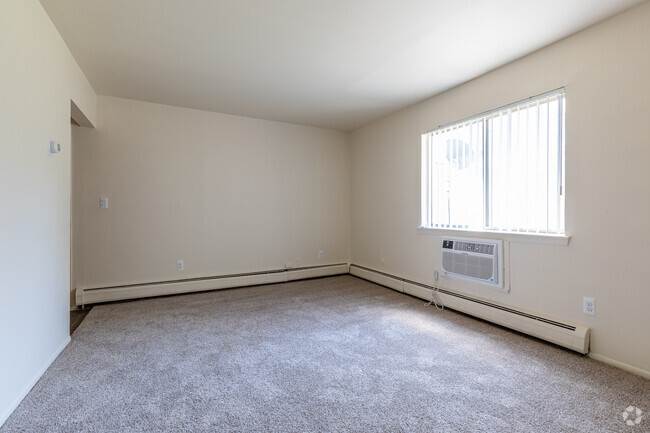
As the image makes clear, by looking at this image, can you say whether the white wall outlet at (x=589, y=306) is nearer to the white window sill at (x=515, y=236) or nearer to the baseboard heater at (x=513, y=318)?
the baseboard heater at (x=513, y=318)

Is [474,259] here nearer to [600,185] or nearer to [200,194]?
[600,185]

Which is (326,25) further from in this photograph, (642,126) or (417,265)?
(417,265)

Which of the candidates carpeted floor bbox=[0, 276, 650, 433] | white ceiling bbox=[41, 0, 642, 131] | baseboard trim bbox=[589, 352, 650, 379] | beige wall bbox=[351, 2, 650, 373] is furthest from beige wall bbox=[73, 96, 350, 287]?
baseboard trim bbox=[589, 352, 650, 379]

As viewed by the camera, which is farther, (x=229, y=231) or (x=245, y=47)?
(x=229, y=231)

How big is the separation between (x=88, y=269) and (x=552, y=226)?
189 inches

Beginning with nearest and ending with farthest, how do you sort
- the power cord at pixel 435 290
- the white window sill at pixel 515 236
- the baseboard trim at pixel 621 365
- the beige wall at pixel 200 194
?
the baseboard trim at pixel 621 365
the white window sill at pixel 515 236
the power cord at pixel 435 290
the beige wall at pixel 200 194

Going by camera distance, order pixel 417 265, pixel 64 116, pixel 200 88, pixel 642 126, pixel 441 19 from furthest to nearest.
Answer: pixel 417 265
pixel 200 88
pixel 64 116
pixel 441 19
pixel 642 126

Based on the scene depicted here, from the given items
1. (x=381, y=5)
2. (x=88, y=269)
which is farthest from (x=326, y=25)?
(x=88, y=269)

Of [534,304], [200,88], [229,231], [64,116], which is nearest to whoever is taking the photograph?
[64,116]

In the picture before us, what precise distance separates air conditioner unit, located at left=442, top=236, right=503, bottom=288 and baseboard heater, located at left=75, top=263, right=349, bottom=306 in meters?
2.14

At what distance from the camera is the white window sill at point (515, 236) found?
2.46 m

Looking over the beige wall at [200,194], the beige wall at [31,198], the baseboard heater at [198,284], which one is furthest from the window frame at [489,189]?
the beige wall at [31,198]

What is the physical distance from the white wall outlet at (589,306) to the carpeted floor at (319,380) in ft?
1.10

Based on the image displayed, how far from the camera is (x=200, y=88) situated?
344 cm
